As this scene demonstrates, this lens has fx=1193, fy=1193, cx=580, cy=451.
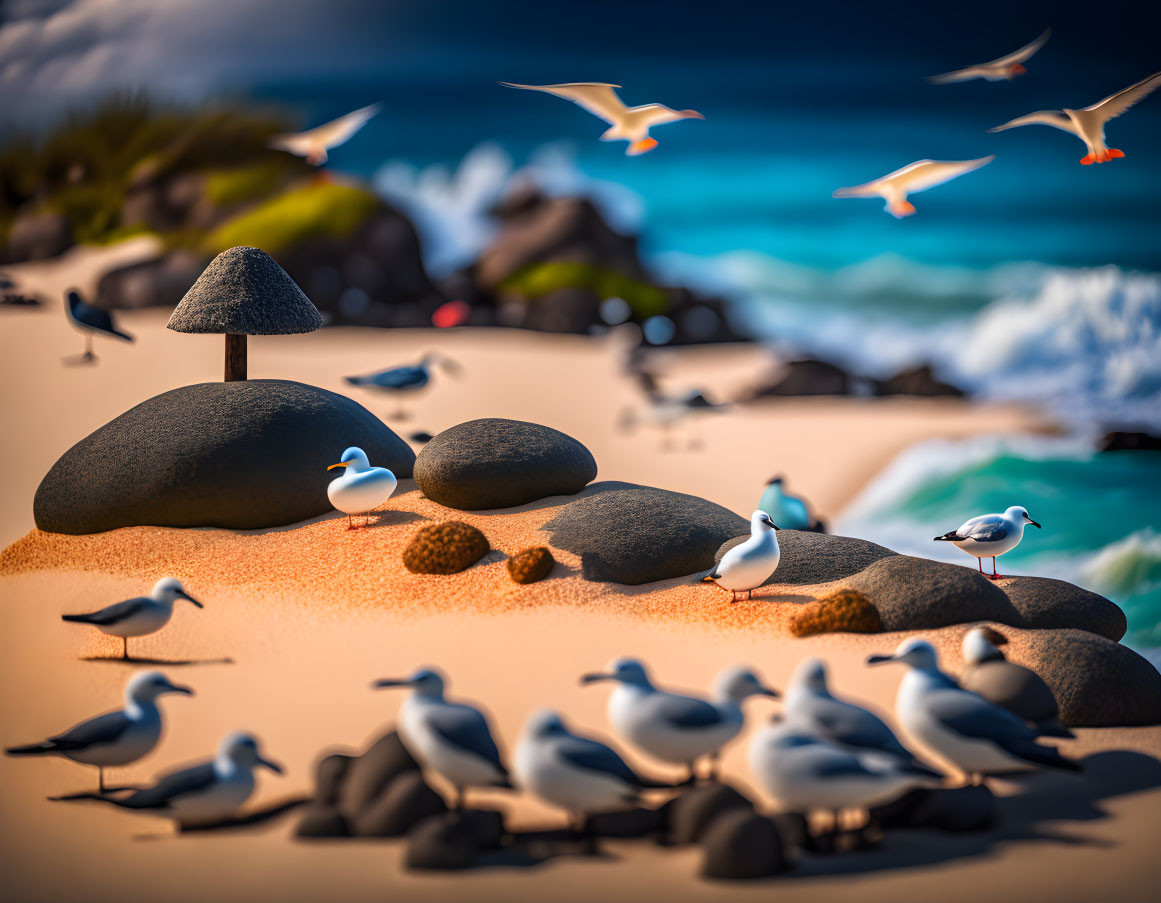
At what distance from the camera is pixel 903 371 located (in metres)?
14.4

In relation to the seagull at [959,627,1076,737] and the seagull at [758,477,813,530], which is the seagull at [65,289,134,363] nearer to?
the seagull at [758,477,813,530]

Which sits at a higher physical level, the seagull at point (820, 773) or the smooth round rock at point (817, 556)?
the smooth round rock at point (817, 556)

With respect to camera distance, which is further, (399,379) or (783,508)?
(399,379)

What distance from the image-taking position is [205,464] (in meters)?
9.08

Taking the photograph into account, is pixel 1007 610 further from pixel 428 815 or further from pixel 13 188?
pixel 13 188

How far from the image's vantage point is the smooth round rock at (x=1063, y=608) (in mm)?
7273

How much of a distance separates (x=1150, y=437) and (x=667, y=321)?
618cm

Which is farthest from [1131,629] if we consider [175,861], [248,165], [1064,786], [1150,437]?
[248,165]

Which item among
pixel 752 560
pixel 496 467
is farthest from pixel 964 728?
pixel 496 467

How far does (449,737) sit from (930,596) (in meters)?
3.38

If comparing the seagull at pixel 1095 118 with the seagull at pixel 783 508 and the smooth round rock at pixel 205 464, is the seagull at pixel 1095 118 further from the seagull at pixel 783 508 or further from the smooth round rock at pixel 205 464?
the smooth round rock at pixel 205 464

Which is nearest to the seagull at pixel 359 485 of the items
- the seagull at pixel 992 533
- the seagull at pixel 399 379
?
the seagull at pixel 399 379

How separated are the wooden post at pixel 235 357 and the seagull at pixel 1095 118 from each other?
6.78m

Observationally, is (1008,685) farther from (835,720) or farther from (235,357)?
(235,357)
